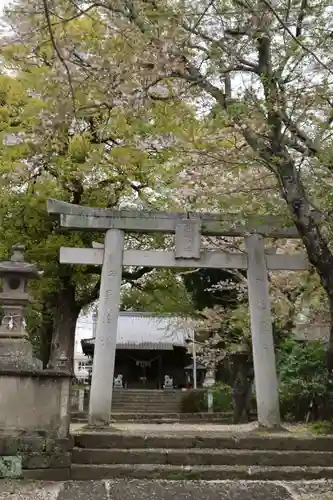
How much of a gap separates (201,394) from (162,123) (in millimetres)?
18588

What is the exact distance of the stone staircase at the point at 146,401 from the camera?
84.4 feet

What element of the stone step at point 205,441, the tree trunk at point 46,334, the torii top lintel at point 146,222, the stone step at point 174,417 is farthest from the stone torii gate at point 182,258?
the stone step at point 174,417

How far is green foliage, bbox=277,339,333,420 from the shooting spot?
11211 millimetres

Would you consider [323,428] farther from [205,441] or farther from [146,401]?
[146,401]

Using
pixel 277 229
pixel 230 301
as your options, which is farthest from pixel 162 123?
pixel 230 301

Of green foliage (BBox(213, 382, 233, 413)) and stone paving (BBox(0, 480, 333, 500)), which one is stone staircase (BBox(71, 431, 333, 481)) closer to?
stone paving (BBox(0, 480, 333, 500))

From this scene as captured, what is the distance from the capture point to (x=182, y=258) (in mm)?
9914

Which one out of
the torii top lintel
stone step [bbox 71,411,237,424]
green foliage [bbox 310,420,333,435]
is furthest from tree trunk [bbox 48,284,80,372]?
green foliage [bbox 310,420,333,435]

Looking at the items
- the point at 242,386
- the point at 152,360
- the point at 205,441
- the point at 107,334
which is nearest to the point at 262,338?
the point at 205,441

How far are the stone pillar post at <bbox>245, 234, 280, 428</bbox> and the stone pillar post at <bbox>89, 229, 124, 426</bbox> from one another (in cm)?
252

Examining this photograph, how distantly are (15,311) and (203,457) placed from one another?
11.5 ft

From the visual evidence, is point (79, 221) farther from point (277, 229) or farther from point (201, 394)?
point (201, 394)

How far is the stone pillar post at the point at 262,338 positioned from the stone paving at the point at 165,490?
231cm

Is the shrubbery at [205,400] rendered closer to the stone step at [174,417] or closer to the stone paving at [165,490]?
the stone step at [174,417]
